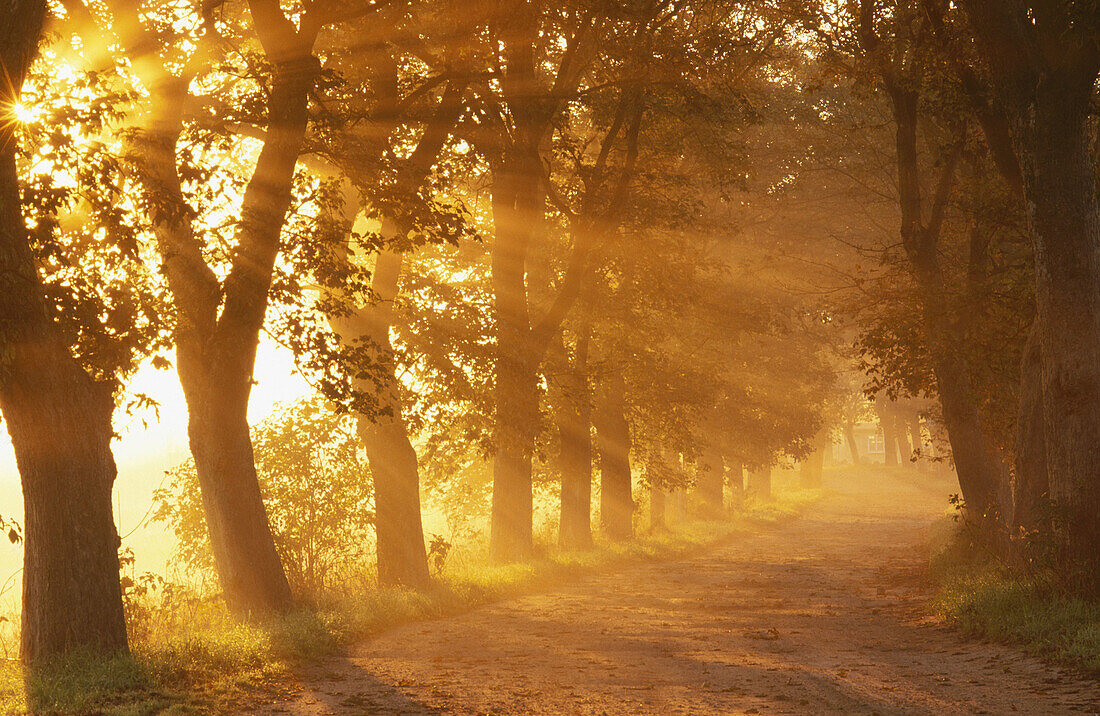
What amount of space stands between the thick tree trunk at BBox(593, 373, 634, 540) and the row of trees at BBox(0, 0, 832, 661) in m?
1.42

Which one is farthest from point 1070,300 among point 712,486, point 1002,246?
point 712,486

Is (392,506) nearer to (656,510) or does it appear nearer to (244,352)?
(244,352)

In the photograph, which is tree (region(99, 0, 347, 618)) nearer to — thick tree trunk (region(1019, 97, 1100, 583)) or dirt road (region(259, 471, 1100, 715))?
dirt road (region(259, 471, 1100, 715))

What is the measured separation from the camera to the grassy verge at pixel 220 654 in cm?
924

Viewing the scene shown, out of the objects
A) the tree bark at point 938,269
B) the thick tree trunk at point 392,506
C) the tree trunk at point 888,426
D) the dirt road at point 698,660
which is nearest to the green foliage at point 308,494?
the thick tree trunk at point 392,506

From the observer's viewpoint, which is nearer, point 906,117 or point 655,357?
point 906,117

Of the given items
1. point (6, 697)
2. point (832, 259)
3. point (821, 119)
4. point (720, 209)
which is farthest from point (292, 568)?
point (832, 259)

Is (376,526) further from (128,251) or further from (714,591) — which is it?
(128,251)

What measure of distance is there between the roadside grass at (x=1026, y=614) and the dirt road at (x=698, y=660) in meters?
0.30

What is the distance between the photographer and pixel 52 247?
10875 mm

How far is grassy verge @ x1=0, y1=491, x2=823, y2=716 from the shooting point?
9.24 metres

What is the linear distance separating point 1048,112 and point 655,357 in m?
17.5

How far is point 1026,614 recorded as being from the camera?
12258 mm

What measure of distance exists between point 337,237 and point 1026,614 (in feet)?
32.7
